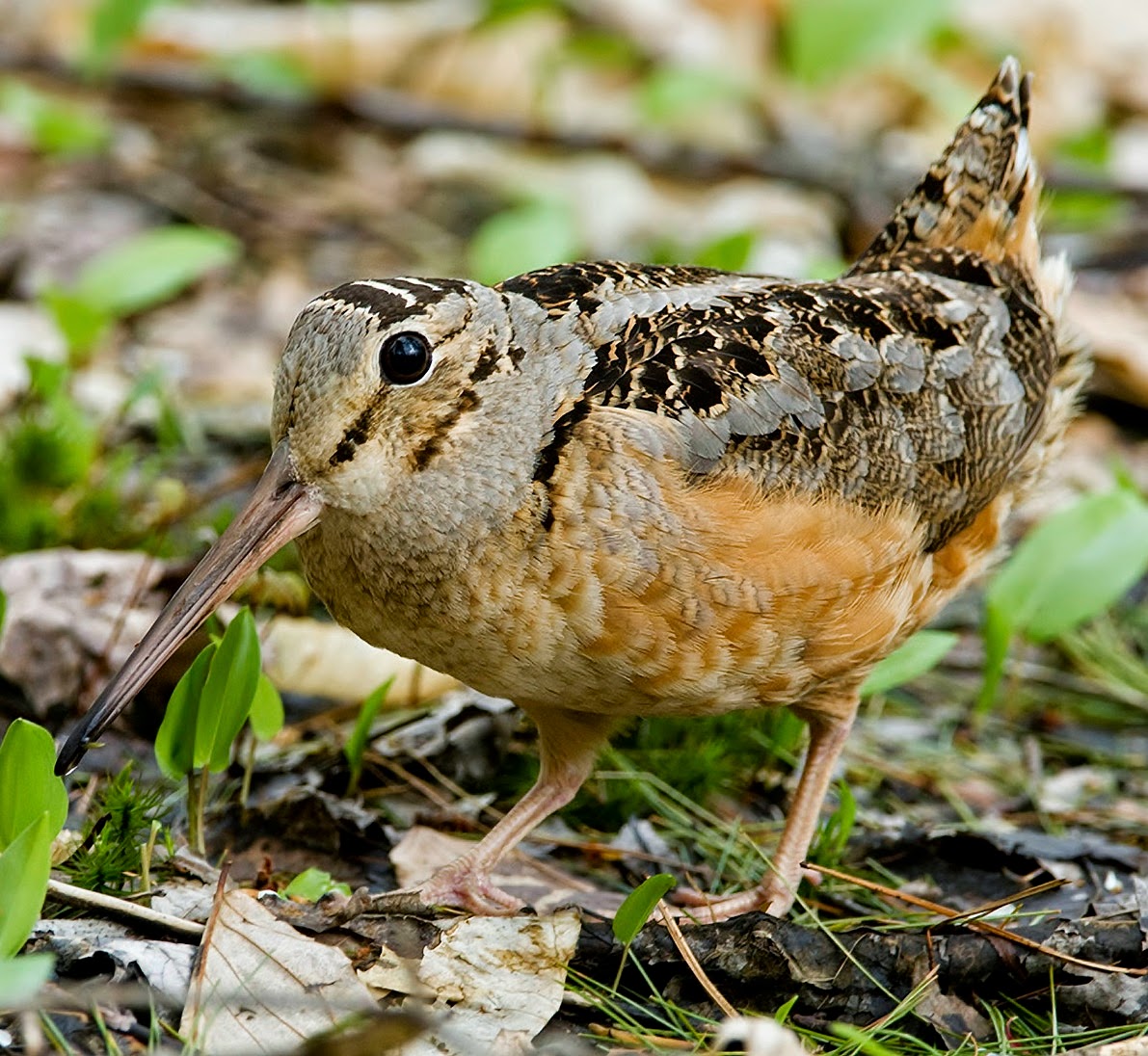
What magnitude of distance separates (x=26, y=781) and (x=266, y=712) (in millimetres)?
779

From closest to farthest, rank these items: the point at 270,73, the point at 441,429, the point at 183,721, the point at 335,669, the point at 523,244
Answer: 1. the point at 441,429
2. the point at 183,721
3. the point at 335,669
4. the point at 523,244
5. the point at 270,73

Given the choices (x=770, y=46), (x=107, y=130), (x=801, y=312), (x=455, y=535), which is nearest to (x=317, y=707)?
(x=455, y=535)

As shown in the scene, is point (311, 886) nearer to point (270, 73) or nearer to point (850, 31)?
point (850, 31)

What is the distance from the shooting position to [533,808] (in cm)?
433

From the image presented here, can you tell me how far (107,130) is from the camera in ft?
28.5

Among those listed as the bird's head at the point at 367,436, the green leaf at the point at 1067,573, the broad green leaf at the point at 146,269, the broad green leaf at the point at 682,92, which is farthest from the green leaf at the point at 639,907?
the broad green leaf at the point at 682,92

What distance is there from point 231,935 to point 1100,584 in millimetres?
2934

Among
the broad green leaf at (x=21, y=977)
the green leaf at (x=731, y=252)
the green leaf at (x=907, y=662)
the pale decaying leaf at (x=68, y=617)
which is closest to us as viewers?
the broad green leaf at (x=21, y=977)

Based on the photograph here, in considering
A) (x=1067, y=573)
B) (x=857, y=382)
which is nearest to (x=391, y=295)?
(x=857, y=382)

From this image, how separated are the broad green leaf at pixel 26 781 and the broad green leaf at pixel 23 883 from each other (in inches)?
12.5

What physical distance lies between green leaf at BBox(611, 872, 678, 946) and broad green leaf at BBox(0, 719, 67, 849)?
45.0 inches

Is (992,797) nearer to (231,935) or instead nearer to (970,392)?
(970,392)

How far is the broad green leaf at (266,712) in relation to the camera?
4.17 metres

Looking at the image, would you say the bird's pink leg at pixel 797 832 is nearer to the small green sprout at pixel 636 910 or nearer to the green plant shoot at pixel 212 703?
the small green sprout at pixel 636 910
